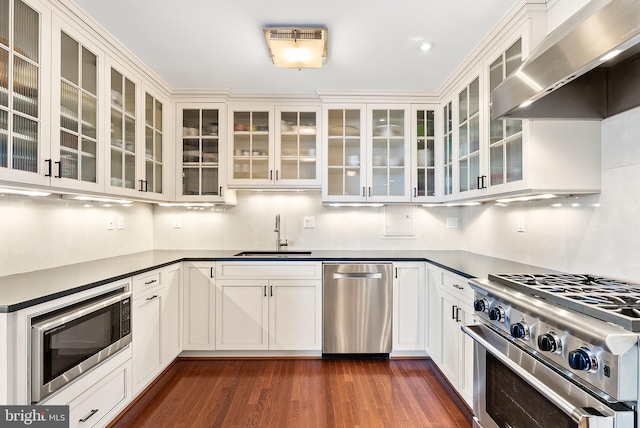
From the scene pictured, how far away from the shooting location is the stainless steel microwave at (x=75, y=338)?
139 cm

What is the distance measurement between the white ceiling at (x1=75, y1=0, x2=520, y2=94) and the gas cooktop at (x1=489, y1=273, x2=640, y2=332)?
59.3 inches

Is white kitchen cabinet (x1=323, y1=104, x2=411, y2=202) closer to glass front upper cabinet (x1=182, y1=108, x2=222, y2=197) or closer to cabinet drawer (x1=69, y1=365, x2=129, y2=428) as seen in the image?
glass front upper cabinet (x1=182, y1=108, x2=222, y2=197)

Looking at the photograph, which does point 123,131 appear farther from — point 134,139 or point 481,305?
point 481,305

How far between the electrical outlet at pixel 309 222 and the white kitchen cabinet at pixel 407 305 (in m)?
0.96

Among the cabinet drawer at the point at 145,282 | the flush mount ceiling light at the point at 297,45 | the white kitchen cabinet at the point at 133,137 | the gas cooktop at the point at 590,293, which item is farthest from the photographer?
the white kitchen cabinet at the point at 133,137

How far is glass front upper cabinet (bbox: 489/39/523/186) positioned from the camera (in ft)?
6.19

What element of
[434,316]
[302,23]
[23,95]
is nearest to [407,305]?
[434,316]

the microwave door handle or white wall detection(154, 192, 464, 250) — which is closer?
the microwave door handle

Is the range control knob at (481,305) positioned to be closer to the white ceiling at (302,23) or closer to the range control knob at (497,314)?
the range control knob at (497,314)

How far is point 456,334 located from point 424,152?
169 cm

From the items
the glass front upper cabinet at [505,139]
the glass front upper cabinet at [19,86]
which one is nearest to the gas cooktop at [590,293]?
the glass front upper cabinet at [505,139]

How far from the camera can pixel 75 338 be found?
5.22ft

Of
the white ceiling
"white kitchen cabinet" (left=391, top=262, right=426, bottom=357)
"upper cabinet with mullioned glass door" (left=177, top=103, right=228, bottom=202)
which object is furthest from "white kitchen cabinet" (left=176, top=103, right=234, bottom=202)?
"white kitchen cabinet" (left=391, top=262, right=426, bottom=357)

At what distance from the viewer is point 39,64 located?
A: 1667 mm
